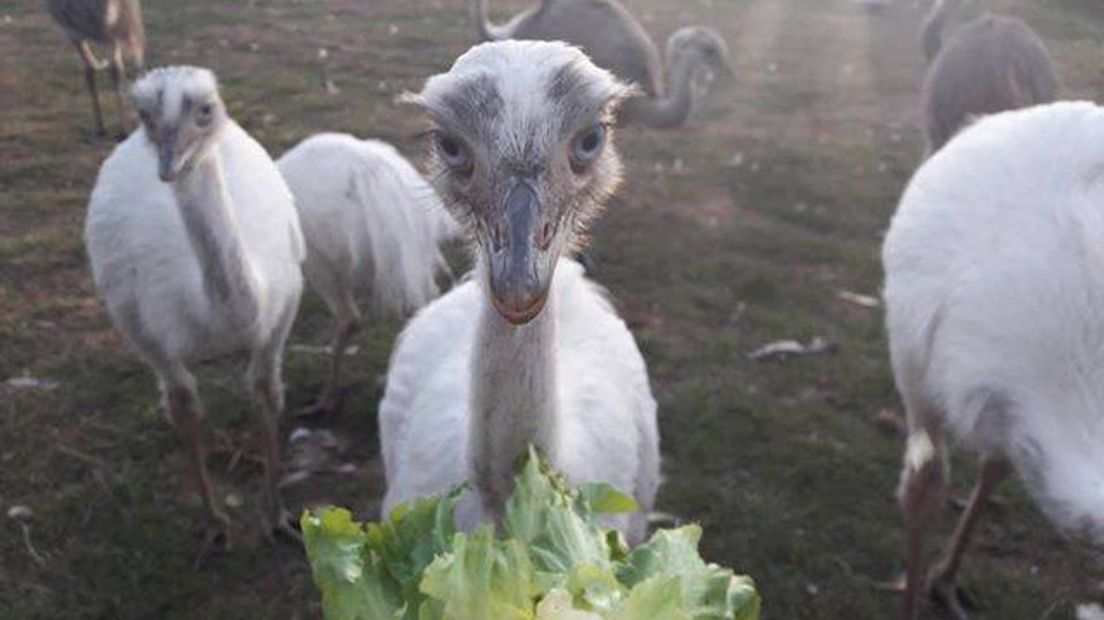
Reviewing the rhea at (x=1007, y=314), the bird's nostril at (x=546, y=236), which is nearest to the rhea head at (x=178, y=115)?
the bird's nostril at (x=546, y=236)

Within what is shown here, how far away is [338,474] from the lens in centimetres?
546

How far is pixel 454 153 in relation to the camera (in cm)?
248

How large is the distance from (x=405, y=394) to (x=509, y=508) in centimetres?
161

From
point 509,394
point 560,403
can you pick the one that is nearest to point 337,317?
point 560,403

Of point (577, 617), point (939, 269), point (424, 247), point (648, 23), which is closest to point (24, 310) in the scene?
point (424, 247)

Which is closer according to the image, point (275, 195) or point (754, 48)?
point (275, 195)

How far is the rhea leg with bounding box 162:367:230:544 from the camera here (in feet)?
15.6

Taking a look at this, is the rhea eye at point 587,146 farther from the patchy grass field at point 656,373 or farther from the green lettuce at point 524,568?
the patchy grass field at point 656,373

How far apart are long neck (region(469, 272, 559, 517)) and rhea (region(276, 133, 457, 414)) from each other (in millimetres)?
3325

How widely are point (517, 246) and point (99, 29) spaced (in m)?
8.47

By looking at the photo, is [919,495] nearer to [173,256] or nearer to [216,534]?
[216,534]

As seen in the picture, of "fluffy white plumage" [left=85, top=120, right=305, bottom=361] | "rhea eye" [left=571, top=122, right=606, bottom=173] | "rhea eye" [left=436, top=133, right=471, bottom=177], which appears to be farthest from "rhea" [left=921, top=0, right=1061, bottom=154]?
"rhea eye" [left=436, top=133, right=471, bottom=177]

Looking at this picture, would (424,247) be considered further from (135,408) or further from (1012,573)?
(1012,573)

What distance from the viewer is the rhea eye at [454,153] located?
8.02ft
